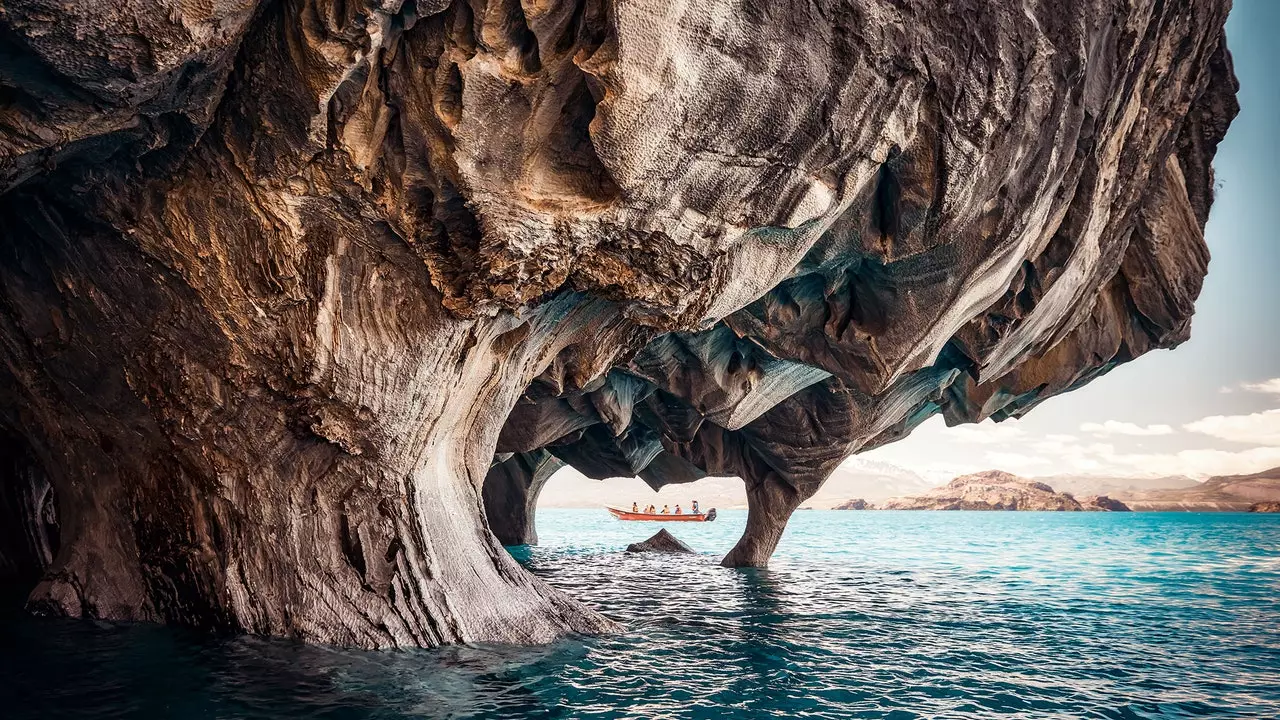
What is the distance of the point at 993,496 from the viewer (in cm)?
13288

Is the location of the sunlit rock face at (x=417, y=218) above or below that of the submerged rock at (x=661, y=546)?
above

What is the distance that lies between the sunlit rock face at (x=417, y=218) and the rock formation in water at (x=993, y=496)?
130510 mm

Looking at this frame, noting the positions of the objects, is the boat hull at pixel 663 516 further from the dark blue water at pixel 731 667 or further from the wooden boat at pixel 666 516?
the dark blue water at pixel 731 667

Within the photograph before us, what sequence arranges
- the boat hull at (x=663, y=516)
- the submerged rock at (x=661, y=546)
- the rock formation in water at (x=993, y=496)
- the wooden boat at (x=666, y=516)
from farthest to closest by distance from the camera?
the rock formation in water at (x=993, y=496)
the boat hull at (x=663, y=516)
the wooden boat at (x=666, y=516)
the submerged rock at (x=661, y=546)

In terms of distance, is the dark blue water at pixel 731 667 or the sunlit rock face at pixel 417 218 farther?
the sunlit rock face at pixel 417 218

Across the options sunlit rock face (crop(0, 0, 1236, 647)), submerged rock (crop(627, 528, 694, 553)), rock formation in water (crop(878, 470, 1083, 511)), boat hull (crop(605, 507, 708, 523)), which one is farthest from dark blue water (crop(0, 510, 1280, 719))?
rock formation in water (crop(878, 470, 1083, 511))

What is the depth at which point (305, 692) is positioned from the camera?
6.54 m

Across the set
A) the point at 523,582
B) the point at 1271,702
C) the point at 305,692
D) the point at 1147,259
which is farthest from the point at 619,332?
the point at 1147,259

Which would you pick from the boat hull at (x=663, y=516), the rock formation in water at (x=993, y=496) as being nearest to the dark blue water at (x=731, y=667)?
the boat hull at (x=663, y=516)

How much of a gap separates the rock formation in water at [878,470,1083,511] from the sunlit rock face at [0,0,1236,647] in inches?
5138

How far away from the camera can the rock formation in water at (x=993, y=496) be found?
126 metres

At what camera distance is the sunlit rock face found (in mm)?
6719

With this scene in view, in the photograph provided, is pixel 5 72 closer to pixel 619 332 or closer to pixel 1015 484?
pixel 619 332

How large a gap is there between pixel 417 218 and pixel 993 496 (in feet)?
469
